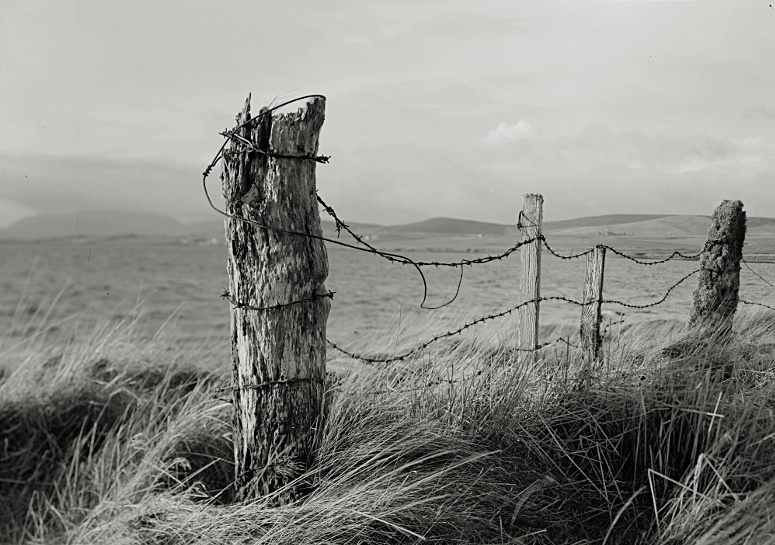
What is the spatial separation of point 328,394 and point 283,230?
91 cm

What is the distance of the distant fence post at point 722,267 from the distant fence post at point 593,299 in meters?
1.44

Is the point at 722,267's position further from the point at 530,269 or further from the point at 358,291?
the point at 358,291

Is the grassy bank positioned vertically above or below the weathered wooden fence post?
below

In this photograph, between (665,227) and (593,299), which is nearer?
(593,299)

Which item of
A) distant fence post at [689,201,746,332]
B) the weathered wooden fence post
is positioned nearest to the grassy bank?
the weathered wooden fence post

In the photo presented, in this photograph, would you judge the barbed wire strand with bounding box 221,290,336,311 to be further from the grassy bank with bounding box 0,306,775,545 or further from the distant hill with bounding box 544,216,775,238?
the distant hill with bounding box 544,216,775,238

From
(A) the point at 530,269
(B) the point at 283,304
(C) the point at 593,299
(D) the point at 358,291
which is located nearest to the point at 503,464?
(B) the point at 283,304

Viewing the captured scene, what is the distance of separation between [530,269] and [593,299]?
734 millimetres

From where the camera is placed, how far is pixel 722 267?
217 inches

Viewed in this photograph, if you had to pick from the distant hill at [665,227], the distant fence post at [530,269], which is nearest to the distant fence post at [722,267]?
the distant hill at [665,227]

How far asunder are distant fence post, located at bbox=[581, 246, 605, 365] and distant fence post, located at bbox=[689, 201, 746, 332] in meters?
1.44

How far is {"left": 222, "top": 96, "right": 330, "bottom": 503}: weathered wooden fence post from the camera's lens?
255 centimetres

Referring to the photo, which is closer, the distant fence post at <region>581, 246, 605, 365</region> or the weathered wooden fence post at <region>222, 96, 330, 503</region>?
the weathered wooden fence post at <region>222, 96, 330, 503</region>

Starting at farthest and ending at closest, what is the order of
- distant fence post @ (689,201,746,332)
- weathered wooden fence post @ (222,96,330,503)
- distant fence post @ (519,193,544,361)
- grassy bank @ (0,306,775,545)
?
1. distant fence post @ (689,201,746,332)
2. distant fence post @ (519,193,544,361)
3. weathered wooden fence post @ (222,96,330,503)
4. grassy bank @ (0,306,775,545)
